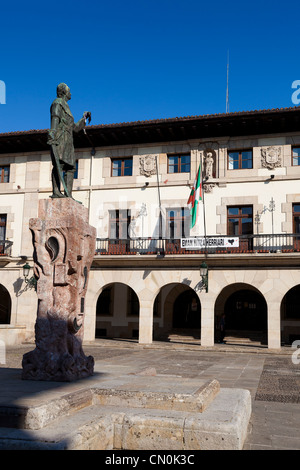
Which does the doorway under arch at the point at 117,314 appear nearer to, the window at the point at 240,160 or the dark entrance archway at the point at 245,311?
the dark entrance archway at the point at 245,311

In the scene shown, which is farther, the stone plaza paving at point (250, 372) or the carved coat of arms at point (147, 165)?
the carved coat of arms at point (147, 165)

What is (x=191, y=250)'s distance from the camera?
19.2m

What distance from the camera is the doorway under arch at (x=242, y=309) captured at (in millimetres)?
21688

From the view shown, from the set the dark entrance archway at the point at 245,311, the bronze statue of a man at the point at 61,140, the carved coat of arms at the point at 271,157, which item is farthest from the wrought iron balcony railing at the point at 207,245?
the bronze statue of a man at the point at 61,140

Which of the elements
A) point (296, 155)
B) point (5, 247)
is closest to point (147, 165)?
point (296, 155)

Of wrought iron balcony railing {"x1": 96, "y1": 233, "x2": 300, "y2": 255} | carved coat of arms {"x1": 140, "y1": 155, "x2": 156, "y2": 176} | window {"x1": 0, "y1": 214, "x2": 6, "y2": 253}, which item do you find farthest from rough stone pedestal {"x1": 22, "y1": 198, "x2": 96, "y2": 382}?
window {"x1": 0, "y1": 214, "x2": 6, "y2": 253}

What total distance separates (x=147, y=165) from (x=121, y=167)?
138cm

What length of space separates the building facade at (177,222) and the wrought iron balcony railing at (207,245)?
5cm

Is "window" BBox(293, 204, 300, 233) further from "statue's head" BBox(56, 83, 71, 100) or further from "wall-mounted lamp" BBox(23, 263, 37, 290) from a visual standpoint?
"statue's head" BBox(56, 83, 71, 100)

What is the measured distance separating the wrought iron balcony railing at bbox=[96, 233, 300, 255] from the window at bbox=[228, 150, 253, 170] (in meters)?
3.18

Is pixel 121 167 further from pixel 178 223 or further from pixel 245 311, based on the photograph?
pixel 245 311
